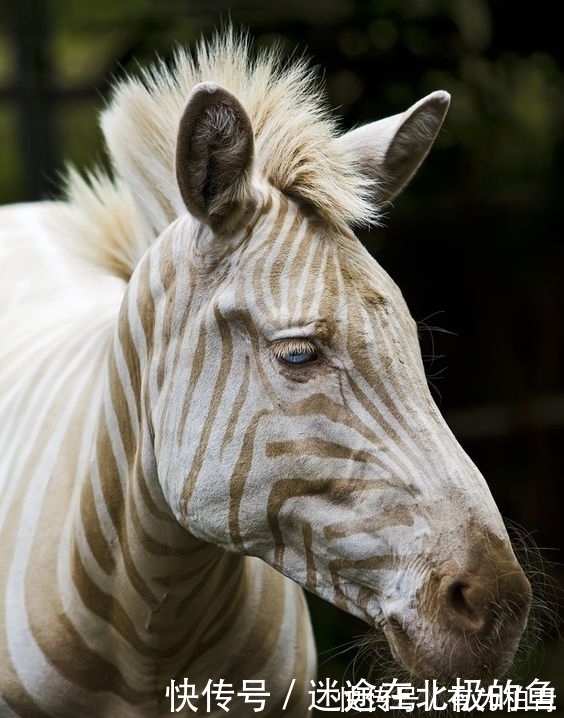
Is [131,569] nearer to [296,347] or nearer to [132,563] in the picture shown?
[132,563]

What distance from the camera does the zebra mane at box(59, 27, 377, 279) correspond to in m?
2.04

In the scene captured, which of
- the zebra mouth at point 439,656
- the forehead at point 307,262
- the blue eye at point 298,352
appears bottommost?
the zebra mouth at point 439,656

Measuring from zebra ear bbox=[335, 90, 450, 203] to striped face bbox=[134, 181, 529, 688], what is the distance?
9.9 inches

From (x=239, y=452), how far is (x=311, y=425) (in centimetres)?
15

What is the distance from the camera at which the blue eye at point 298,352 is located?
6.09ft

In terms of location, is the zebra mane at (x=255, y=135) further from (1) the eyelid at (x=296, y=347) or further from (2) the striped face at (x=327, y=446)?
(1) the eyelid at (x=296, y=347)

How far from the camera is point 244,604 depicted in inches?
96.8

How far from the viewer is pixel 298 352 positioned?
1.86m

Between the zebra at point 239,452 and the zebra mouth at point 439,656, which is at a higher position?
the zebra at point 239,452

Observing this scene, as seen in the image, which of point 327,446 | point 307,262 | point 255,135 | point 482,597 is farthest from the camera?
point 255,135

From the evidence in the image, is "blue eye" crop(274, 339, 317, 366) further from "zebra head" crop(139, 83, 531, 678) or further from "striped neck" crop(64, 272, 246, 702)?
"striped neck" crop(64, 272, 246, 702)

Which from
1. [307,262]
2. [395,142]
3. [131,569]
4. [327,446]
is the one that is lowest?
[131,569]

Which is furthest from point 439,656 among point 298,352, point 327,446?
point 298,352

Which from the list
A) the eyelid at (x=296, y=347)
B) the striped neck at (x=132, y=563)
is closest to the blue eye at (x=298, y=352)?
the eyelid at (x=296, y=347)
